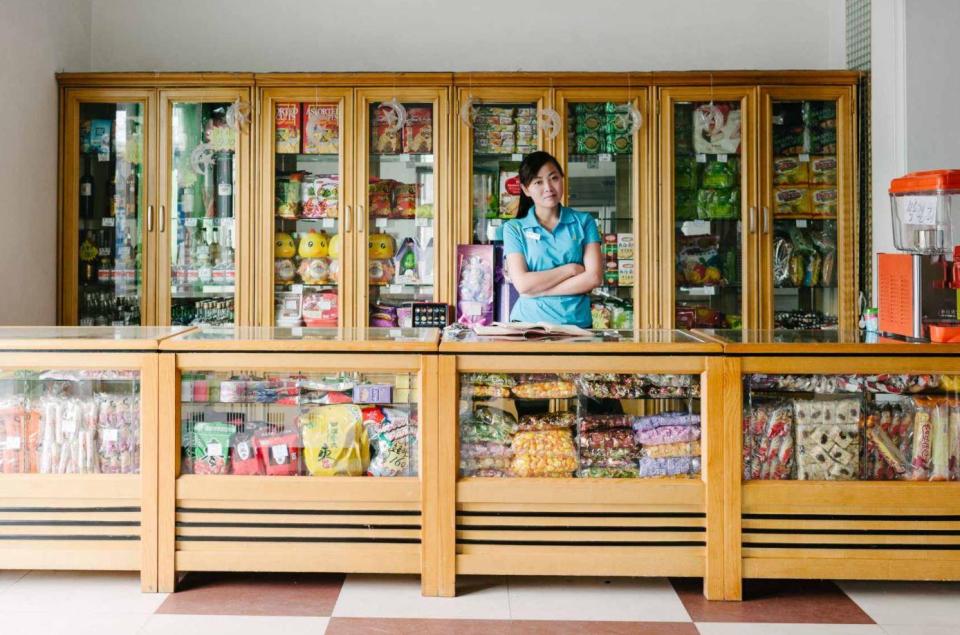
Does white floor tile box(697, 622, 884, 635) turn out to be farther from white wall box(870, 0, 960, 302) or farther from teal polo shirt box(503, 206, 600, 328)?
white wall box(870, 0, 960, 302)

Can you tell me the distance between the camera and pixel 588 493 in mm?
3438

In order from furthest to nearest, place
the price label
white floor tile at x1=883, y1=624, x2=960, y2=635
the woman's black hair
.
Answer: the woman's black hair < the price label < white floor tile at x1=883, y1=624, x2=960, y2=635

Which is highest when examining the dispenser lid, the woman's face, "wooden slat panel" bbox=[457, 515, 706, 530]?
the woman's face

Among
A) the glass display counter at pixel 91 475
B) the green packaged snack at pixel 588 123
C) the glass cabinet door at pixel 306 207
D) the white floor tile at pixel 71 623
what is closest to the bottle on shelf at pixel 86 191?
the glass cabinet door at pixel 306 207

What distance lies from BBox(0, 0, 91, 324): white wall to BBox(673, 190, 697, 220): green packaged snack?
11.7 feet

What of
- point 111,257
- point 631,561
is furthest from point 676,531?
point 111,257

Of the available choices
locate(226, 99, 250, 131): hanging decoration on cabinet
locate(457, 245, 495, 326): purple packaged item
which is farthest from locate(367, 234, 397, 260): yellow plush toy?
locate(226, 99, 250, 131): hanging decoration on cabinet

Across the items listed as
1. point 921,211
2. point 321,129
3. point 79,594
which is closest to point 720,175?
point 921,211

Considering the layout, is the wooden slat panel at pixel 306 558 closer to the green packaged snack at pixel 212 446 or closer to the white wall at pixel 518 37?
the green packaged snack at pixel 212 446

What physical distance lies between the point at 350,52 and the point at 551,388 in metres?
3.39

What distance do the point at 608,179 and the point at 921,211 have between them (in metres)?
2.35

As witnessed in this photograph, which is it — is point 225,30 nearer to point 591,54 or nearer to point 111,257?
point 111,257

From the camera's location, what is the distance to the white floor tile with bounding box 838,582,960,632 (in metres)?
3.21

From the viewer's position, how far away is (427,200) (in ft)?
19.1
